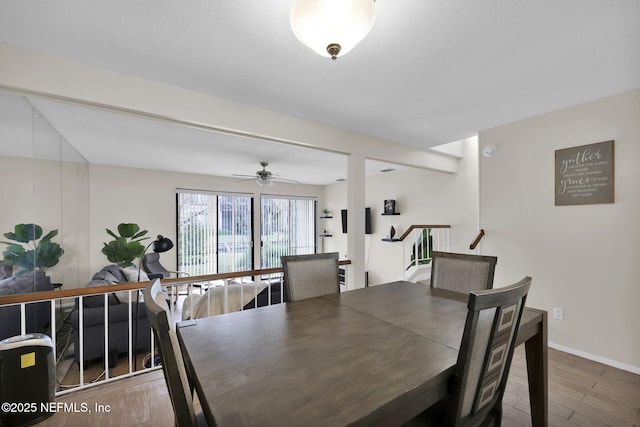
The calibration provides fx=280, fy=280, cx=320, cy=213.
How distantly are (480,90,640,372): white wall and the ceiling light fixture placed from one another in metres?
2.67

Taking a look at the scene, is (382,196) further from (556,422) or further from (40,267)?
(40,267)

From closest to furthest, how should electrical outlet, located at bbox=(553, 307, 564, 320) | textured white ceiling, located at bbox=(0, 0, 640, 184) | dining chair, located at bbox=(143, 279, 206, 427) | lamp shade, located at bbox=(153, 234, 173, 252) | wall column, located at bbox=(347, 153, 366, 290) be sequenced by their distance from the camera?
1. dining chair, located at bbox=(143, 279, 206, 427)
2. textured white ceiling, located at bbox=(0, 0, 640, 184)
3. electrical outlet, located at bbox=(553, 307, 564, 320)
4. wall column, located at bbox=(347, 153, 366, 290)
5. lamp shade, located at bbox=(153, 234, 173, 252)

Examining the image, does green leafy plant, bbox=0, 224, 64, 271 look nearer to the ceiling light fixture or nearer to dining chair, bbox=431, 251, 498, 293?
the ceiling light fixture

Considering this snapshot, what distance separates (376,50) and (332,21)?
2.36 ft

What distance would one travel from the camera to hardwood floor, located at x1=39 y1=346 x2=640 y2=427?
1.74 meters

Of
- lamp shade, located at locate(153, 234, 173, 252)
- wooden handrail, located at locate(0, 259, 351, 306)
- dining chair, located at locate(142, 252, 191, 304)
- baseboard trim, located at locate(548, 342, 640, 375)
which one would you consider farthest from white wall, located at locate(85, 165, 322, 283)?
baseboard trim, located at locate(548, 342, 640, 375)

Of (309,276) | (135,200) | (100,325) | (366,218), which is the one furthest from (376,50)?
(135,200)

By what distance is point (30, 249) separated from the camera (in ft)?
8.36

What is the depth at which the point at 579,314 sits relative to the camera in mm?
2613

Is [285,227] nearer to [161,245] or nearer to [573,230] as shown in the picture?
[161,245]

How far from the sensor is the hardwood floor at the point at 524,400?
1735 mm

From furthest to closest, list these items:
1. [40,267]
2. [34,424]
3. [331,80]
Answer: [40,267] < [331,80] < [34,424]

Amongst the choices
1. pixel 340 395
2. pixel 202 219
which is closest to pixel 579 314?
pixel 340 395

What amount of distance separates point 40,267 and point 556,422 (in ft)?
14.9
